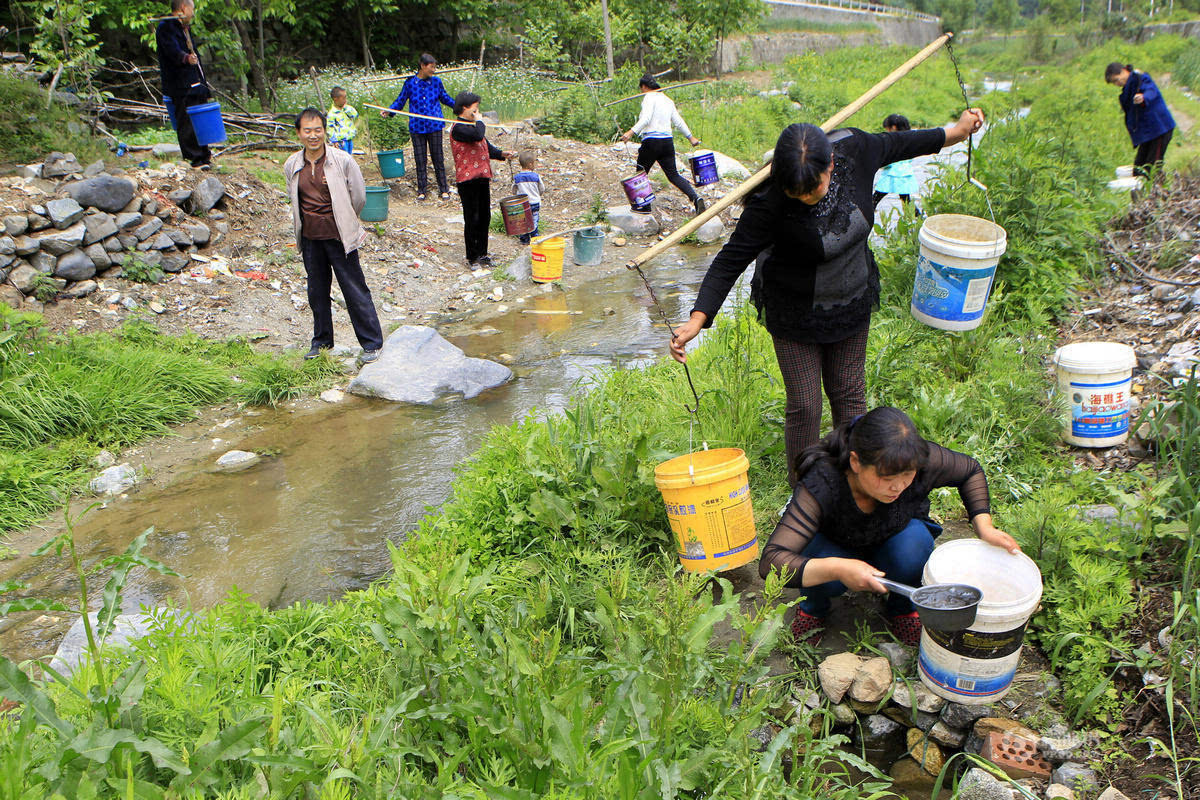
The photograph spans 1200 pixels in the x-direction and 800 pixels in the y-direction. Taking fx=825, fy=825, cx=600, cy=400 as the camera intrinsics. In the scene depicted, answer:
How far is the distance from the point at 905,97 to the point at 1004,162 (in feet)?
57.2

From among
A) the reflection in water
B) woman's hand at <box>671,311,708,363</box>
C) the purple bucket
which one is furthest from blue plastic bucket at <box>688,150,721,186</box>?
woman's hand at <box>671,311,708,363</box>

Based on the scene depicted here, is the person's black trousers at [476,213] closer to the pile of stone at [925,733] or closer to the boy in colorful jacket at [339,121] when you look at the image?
the boy in colorful jacket at [339,121]

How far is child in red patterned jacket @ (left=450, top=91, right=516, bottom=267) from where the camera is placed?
305 inches

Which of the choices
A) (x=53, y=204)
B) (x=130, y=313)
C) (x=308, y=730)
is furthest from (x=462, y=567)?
(x=53, y=204)

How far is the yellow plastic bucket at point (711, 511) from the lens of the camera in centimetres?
297

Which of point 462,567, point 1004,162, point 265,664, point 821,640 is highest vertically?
point 1004,162

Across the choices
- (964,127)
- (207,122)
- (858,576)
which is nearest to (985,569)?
(858,576)

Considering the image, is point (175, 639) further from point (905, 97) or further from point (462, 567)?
point (905, 97)

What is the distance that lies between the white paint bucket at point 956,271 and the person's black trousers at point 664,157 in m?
5.61

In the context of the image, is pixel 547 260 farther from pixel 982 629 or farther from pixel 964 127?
pixel 982 629

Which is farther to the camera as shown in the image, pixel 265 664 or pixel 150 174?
pixel 150 174

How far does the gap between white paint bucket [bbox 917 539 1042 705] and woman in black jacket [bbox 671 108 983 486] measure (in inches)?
34.9

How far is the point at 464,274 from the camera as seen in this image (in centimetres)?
845

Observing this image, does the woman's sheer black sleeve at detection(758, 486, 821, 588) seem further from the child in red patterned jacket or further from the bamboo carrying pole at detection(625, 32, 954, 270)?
the child in red patterned jacket
